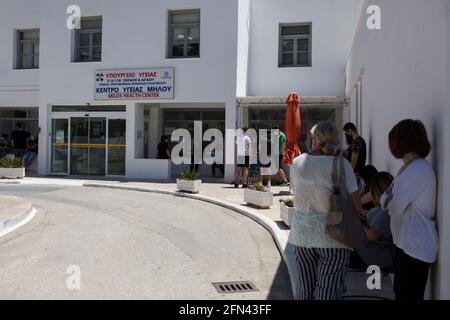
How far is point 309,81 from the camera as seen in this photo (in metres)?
16.3

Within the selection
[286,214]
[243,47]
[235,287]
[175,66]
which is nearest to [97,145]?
[175,66]

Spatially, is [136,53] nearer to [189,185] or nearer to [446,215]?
[189,185]

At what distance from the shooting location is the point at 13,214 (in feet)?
27.4

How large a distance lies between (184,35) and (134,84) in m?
2.44

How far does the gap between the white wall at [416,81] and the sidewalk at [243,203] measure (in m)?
1.22

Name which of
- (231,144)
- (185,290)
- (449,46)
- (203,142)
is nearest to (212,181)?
(231,144)

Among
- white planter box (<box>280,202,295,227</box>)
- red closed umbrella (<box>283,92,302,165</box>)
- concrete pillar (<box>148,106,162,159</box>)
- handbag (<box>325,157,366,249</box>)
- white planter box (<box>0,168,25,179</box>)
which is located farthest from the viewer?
concrete pillar (<box>148,106,162,159</box>)

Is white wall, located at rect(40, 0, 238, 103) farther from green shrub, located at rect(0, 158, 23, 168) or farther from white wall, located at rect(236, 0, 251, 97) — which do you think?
green shrub, located at rect(0, 158, 23, 168)

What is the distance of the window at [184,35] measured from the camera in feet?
51.9

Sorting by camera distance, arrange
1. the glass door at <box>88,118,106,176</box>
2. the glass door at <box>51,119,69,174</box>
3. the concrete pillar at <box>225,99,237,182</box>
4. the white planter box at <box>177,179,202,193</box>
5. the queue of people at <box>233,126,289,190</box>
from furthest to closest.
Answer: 1. the glass door at <box>51,119,69,174</box>
2. the glass door at <box>88,118,106,176</box>
3. the concrete pillar at <box>225,99,237,182</box>
4. the queue of people at <box>233,126,289,190</box>
5. the white planter box at <box>177,179,202,193</box>

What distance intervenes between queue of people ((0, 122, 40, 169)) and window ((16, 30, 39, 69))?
2.45m

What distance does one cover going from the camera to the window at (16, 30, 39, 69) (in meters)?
18.4

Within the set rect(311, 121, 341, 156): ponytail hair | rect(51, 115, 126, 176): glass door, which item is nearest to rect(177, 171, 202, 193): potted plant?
rect(51, 115, 126, 176): glass door

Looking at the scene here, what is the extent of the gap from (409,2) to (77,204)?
847 cm
